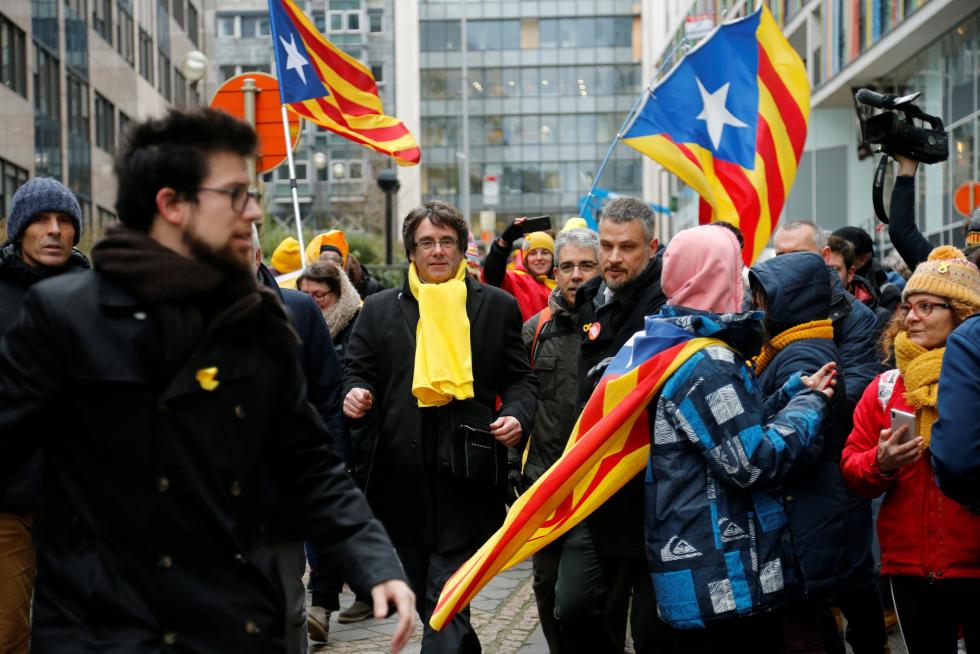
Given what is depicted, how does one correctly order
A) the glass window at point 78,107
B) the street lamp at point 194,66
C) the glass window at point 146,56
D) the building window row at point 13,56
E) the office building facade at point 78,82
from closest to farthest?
the street lamp at point 194,66
the building window row at point 13,56
the office building facade at point 78,82
the glass window at point 78,107
the glass window at point 146,56

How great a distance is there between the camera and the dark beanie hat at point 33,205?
18.4 feet

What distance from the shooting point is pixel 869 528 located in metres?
5.64

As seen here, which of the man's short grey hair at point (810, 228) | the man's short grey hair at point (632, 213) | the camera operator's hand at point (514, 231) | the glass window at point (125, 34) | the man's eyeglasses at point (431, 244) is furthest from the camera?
the glass window at point (125, 34)

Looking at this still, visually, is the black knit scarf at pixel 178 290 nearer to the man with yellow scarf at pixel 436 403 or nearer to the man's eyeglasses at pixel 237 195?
the man's eyeglasses at pixel 237 195

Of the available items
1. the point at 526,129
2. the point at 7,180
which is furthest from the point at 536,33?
the point at 7,180

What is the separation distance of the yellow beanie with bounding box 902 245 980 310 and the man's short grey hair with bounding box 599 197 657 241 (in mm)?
1441

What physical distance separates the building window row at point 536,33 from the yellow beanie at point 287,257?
82691mm

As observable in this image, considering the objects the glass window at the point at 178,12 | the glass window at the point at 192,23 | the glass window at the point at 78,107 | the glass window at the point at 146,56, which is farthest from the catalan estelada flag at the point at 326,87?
the glass window at the point at 192,23

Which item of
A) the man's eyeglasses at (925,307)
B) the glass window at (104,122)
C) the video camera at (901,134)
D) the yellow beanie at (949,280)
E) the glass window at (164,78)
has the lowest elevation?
the man's eyeglasses at (925,307)

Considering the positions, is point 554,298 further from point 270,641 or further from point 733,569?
point 270,641

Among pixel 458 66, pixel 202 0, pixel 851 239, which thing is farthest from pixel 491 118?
pixel 851 239

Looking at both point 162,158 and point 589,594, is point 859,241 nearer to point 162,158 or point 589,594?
point 589,594

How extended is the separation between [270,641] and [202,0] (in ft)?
189

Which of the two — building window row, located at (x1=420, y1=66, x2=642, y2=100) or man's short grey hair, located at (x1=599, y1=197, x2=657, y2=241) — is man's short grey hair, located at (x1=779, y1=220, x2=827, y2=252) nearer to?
man's short grey hair, located at (x1=599, y1=197, x2=657, y2=241)
